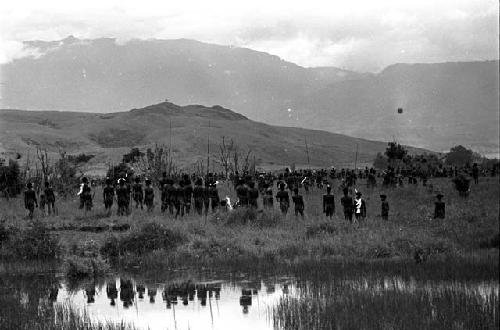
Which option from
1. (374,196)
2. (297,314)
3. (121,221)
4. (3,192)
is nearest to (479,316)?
(297,314)

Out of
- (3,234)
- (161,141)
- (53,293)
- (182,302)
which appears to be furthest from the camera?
(161,141)

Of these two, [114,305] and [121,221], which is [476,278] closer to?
[114,305]

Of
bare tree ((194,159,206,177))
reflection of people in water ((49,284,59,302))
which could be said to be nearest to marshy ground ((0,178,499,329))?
reflection of people in water ((49,284,59,302))

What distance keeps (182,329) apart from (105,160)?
381 ft

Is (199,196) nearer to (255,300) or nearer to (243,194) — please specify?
(243,194)

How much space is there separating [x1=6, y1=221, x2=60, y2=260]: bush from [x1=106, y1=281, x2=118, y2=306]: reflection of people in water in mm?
4789

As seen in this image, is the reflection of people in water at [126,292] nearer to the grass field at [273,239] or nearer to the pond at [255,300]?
the pond at [255,300]

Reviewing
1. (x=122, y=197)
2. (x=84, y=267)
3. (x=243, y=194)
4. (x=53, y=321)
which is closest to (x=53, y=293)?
(x=84, y=267)

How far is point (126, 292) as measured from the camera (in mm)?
17625

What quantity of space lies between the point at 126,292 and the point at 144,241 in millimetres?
5852

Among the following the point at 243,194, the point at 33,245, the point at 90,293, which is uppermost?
the point at 243,194

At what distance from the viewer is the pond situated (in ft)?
40.7

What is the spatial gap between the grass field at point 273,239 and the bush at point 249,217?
0.14 feet

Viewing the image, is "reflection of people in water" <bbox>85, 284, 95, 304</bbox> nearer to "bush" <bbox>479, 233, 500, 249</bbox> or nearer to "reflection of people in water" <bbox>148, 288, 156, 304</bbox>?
"reflection of people in water" <bbox>148, 288, 156, 304</bbox>
